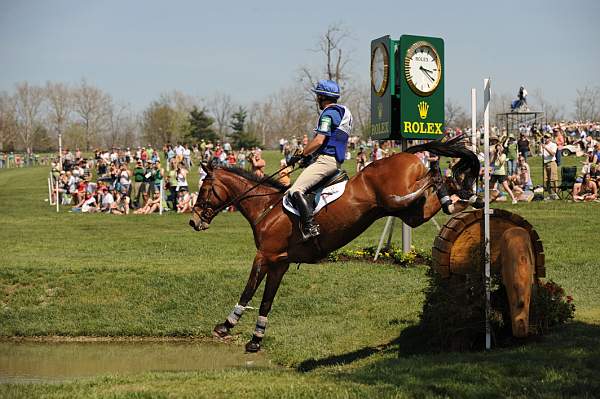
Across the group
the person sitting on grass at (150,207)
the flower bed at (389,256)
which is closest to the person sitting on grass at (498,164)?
the flower bed at (389,256)

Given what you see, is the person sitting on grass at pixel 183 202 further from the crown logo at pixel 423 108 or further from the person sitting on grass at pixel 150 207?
the crown logo at pixel 423 108

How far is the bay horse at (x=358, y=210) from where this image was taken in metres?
10.7

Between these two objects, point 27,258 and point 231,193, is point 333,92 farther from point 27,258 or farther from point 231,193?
point 27,258

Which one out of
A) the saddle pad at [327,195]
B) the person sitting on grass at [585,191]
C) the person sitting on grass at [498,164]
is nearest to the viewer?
the saddle pad at [327,195]

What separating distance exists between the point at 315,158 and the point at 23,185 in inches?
1941

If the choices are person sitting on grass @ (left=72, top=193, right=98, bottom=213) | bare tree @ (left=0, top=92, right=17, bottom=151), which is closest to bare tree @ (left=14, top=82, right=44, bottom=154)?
bare tree @ (left=0, top=92, right=17, bottom=151)

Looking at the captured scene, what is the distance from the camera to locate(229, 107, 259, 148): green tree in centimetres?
8706

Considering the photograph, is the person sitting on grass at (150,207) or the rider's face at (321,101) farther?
the person sitting on grass at (150,207)

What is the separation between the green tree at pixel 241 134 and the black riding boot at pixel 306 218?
7615cm

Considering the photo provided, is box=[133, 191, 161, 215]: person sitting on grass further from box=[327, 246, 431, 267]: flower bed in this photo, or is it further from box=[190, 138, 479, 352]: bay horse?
box=[190, 138, 479, 352]: bay horse

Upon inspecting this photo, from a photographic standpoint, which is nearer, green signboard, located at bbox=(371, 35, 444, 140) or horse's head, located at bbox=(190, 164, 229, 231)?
horse's head, located at bbox=(190, 164, 229, 231)

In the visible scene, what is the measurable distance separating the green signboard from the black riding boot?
7.13 meters

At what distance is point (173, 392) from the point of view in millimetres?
8117

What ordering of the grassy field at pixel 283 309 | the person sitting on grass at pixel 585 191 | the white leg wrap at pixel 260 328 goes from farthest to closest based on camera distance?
the person sitting on grass at pixel 585 191
the white leg wrap at pixel 260 328
the grassy field at pixel 283 309
